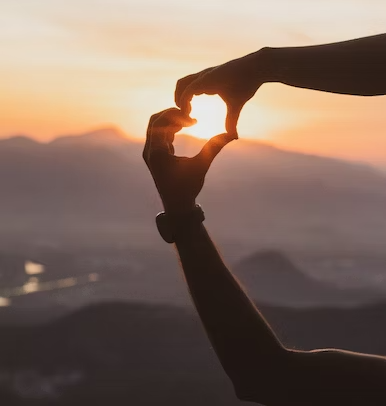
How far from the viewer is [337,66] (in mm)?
863

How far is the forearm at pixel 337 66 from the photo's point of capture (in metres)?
0.84

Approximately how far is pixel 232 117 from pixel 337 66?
180 mm

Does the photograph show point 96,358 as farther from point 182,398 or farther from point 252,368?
point 252,368

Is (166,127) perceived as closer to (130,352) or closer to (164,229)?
(164,229)

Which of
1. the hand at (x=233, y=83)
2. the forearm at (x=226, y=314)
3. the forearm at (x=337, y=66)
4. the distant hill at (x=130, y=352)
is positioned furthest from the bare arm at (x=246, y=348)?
the distant hill at (x=130, y=352)

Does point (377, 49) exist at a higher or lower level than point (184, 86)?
lower

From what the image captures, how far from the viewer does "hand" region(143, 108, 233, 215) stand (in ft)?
3.43

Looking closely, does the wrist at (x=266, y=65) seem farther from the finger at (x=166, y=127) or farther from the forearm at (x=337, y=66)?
the finger at (x=166, y=127)

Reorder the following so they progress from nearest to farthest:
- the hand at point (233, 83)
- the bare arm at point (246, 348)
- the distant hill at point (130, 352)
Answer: the hand at point (233, 83) → the bare arm at point (246, 348) → the distant hill at point (130, 352)

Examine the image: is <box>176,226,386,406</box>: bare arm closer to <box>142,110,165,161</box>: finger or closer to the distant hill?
<box>142,110,165,161</box>: finger

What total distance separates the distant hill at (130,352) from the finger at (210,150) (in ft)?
55.1

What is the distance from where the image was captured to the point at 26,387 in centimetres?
1964

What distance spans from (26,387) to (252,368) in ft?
65.1

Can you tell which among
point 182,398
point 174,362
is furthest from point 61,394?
point 174,362
